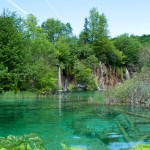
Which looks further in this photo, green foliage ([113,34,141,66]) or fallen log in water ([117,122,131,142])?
green foliage ([113,34,141,66])

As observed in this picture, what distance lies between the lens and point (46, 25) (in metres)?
71.3

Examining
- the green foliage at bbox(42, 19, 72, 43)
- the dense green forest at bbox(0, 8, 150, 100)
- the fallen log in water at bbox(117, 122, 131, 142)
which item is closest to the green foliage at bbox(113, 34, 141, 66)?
the dense green forest at bbox(0, 8, 150, 100)

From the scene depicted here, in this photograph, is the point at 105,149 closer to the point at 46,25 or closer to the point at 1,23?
the point at 1,23

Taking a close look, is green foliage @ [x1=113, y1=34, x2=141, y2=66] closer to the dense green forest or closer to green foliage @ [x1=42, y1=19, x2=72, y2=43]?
the dense green forest

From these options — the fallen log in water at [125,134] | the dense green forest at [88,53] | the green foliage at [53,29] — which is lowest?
the fallen log in water at [125,134]

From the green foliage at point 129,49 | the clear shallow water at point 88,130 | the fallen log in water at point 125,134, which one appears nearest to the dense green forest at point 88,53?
the green foliage at point 129,49

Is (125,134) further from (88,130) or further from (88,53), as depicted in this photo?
(88,53)

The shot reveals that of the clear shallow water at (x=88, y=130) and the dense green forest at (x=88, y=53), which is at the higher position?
the dense green forest at (x=88, y=53)

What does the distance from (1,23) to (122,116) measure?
971 cm

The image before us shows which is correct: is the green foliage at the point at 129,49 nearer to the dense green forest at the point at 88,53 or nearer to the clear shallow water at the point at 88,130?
the dense green forest at the point at 88,53

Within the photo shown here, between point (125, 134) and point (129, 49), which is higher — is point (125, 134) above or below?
below

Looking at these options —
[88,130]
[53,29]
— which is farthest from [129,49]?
[88,130]

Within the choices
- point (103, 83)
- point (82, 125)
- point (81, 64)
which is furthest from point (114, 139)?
point (103, 83)

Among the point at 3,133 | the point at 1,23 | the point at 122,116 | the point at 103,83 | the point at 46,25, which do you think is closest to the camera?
the point at 1,23
